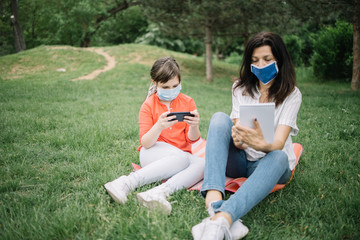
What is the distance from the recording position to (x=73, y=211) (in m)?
1.94

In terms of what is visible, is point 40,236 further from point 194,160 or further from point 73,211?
point 194,160

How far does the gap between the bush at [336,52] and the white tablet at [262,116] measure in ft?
39.8

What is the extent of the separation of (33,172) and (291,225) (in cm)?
263

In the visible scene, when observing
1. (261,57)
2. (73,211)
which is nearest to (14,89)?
(73,211)

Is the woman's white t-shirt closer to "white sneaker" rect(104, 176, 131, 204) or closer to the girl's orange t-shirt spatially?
the girl's orange t-shirt

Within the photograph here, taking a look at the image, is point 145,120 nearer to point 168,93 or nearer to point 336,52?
point 168,93

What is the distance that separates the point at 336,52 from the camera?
12023 mm

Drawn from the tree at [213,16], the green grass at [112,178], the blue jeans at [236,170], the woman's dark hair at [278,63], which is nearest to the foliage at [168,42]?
the tree at [213,16]

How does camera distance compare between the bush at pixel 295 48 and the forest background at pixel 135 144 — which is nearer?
the forest background at pixel 135 144

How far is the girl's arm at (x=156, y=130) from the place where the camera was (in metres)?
2.31

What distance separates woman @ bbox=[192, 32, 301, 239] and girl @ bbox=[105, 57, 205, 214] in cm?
37

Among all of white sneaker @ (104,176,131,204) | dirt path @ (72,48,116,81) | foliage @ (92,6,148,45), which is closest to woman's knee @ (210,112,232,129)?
white sneaker @ (104,176,131,204)

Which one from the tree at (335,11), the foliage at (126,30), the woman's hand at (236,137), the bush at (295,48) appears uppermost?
the foliage at (126,30)

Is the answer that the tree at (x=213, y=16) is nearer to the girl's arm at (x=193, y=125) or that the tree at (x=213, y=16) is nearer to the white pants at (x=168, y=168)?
the girl's arm at (x=193, y=125)
